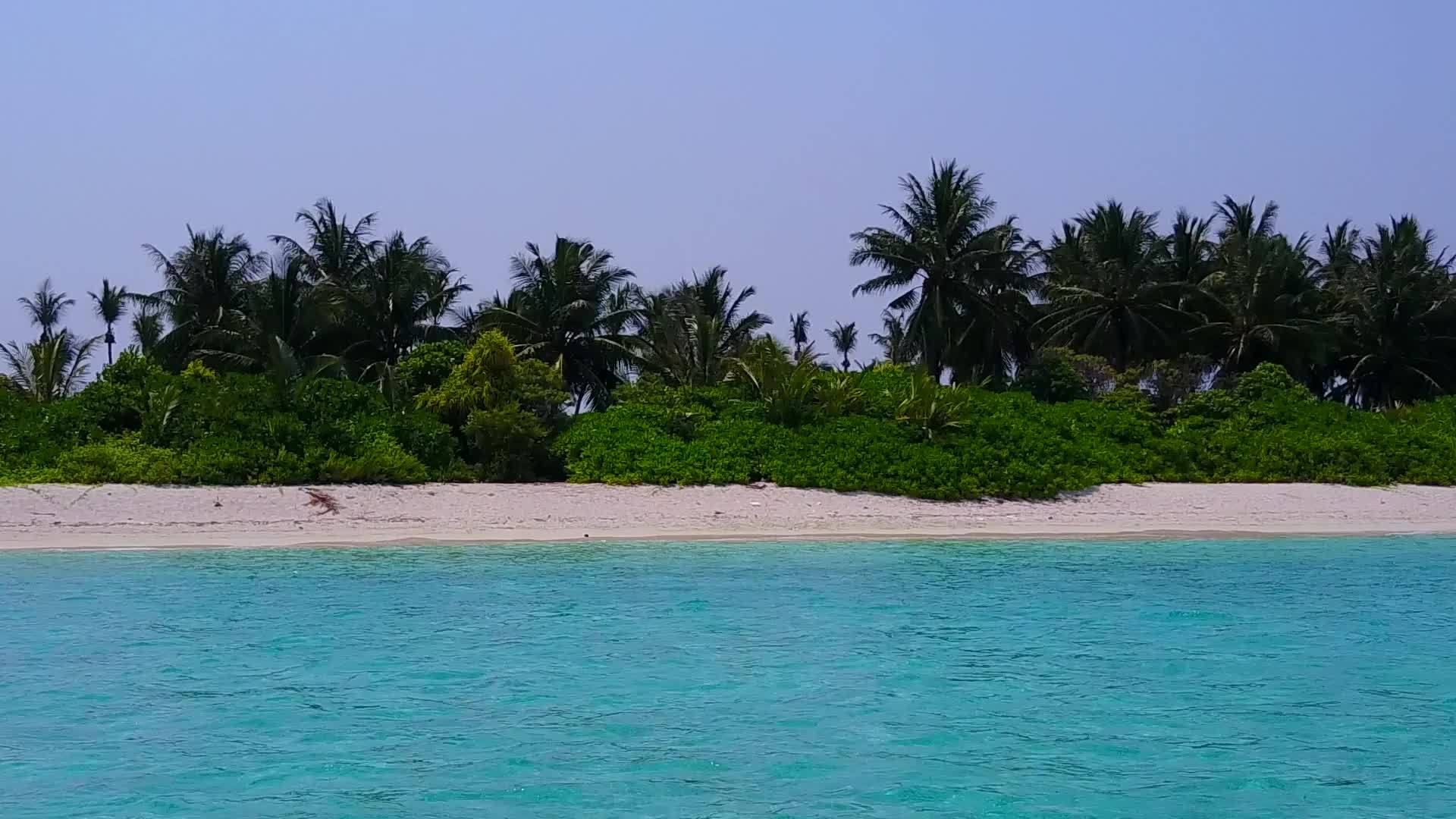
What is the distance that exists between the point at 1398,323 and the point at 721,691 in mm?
38421

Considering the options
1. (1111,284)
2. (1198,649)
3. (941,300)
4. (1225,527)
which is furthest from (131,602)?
(1111,284)

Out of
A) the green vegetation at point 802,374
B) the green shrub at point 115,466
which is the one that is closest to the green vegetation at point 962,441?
the green vegetation at point 802,374

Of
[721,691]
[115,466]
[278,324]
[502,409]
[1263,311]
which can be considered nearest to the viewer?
[721,691]

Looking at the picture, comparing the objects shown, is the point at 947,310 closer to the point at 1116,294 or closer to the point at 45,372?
the point at 1116,294

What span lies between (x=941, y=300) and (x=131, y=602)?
2775 centimetres

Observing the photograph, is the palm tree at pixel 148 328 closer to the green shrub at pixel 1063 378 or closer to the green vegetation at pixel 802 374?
the green vegetation at pixel 802 374

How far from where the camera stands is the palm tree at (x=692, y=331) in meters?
30.8

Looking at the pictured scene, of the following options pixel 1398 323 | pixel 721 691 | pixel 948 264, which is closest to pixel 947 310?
pixel 948 264

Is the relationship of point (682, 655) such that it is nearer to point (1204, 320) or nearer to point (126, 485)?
point (126, 485)

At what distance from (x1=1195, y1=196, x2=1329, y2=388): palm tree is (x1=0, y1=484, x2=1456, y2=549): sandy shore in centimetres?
1695

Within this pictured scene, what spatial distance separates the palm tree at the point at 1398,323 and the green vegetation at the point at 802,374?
9 centimetres

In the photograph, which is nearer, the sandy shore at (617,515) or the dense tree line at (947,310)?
the sandy shore at (617,515)

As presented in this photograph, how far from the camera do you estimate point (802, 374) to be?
79.3 feet

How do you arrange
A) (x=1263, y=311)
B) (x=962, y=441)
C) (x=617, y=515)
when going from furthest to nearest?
(x=1263, y=311) → (x=962, y=441) → (x=617, y=515)
